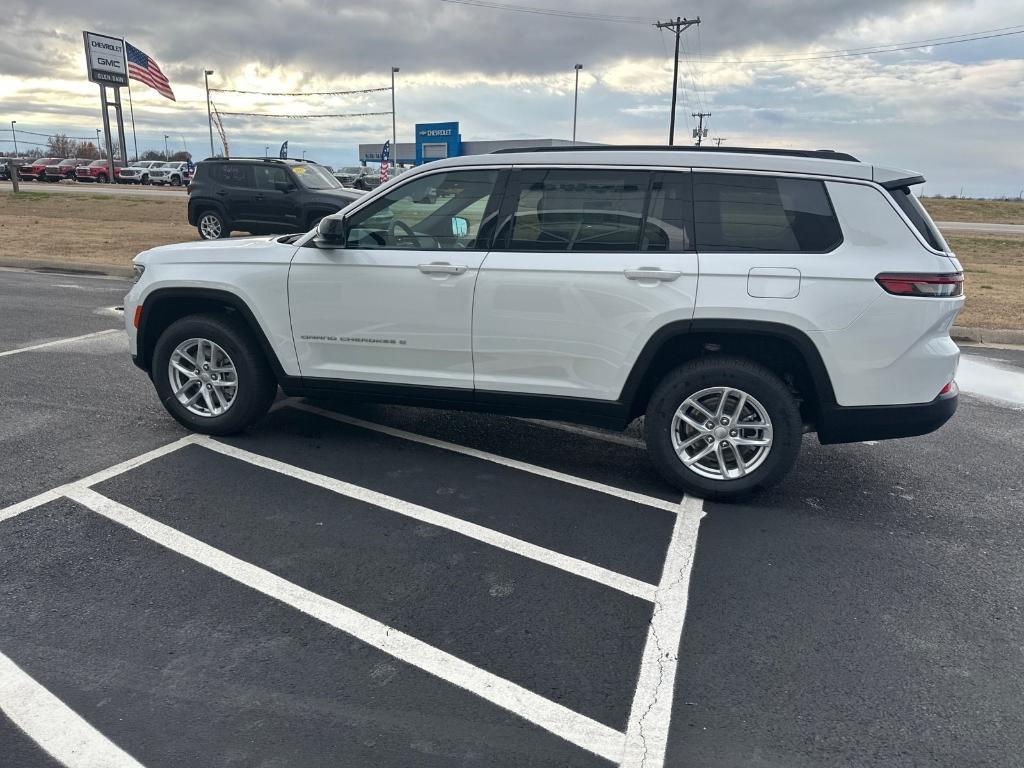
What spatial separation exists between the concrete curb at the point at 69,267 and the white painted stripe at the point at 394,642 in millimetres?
9589

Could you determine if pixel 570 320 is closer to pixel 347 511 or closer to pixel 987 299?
pixel 347 511

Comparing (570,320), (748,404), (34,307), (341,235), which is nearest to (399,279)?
(341,235)

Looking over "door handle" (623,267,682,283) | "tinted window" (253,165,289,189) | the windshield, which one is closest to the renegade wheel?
"tinted window" (253,165,289,189)

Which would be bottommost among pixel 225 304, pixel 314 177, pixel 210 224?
pixel 210 224

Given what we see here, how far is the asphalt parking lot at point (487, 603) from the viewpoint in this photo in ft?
8.43

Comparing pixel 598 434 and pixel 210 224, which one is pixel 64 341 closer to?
pixel 598 434

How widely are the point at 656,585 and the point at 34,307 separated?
8.89 meters

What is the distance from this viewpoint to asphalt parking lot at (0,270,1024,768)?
257cm

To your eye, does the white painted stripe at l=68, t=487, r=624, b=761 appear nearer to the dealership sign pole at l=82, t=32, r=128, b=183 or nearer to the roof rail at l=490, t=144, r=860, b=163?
the roof rail at l=490, t=144, r=860, b=163

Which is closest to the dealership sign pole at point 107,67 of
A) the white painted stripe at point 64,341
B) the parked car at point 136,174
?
the parked car at point 136,174

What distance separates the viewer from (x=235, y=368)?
504 cm

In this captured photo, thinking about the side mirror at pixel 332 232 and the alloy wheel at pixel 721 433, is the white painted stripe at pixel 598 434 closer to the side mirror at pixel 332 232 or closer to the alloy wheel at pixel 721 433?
the alloy wheel at pixel 721 433

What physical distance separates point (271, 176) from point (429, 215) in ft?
40.5

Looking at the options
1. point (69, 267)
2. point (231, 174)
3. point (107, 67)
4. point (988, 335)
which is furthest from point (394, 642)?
point (107, 67)
